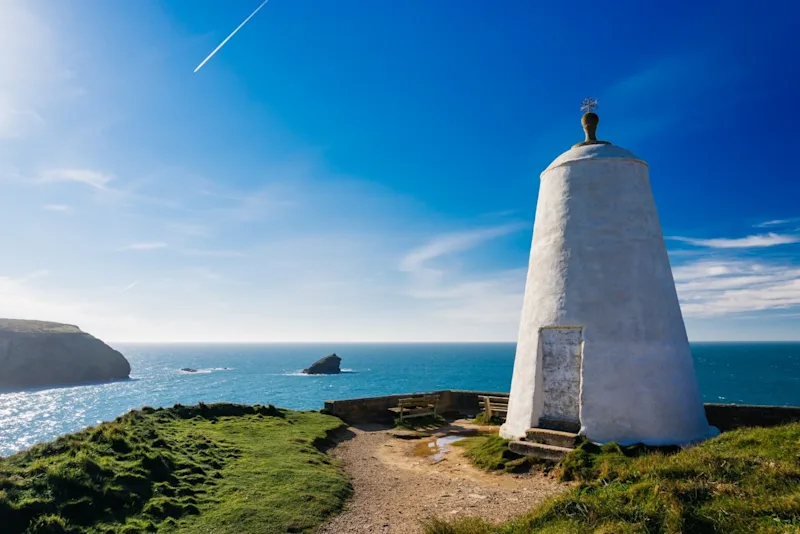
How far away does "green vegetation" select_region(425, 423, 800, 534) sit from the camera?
5.21m

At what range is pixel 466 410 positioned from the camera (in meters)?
17.8

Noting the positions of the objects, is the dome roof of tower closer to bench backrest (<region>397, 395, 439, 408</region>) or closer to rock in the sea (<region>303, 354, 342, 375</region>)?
bench backrest (<region>397, 395, 439, 408</region>)

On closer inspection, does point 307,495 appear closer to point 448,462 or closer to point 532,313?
point 448,462

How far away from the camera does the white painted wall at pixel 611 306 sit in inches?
405

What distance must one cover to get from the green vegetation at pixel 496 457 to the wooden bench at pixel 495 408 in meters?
2.79

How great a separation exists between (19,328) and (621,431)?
113927 mm

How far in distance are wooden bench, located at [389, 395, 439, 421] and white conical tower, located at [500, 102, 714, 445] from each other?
4735 mm

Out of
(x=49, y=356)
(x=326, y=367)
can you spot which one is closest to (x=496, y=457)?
(x=326, y=367)

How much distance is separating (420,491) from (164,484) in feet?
15.7

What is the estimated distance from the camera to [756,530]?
4918mm

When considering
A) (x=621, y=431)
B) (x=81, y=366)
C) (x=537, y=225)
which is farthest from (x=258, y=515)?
(x=81, y=366)

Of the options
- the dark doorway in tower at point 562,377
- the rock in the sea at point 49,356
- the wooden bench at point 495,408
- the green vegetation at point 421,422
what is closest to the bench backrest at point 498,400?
the wooden bench at point 495,408

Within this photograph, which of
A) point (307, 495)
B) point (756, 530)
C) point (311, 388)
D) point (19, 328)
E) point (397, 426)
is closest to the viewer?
point (756, 530)

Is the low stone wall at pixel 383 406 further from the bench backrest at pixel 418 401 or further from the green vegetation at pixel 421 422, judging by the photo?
the green vegetation at pixel 421 422
